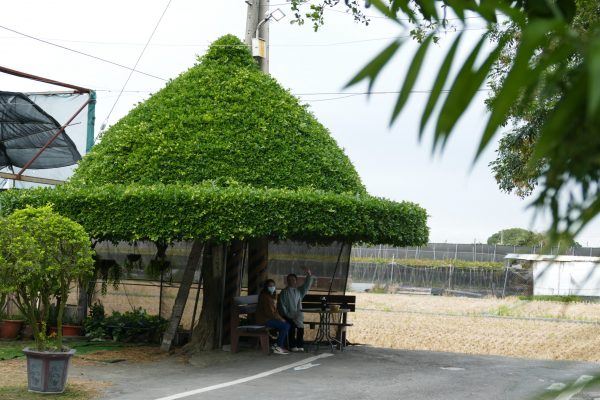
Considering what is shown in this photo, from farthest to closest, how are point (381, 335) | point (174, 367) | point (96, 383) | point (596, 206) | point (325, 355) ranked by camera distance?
point (381, 335)
point (325, 355)
point (174, 367)
point (96, 383)
point (596, 206)

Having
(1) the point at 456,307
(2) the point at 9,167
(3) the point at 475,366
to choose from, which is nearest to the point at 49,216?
(3) the point at 475,366

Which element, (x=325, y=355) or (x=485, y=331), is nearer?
(x=325, y=355)

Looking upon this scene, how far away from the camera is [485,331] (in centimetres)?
2623

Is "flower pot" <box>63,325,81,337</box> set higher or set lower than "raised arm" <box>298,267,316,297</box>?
lower

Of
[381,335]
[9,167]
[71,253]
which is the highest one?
[9,167]

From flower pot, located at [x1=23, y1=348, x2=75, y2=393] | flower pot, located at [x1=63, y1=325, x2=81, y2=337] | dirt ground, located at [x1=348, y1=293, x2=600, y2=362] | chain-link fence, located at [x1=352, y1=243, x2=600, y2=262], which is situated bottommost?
dirt ground, located at [x1=348, y1=293, x2=600, y2=362]

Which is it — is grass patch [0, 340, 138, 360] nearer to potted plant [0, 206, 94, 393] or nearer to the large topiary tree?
the large topiary tree

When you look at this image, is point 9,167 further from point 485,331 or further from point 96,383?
point 485,331

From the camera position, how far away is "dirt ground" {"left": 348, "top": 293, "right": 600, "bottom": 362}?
21086 millimetres

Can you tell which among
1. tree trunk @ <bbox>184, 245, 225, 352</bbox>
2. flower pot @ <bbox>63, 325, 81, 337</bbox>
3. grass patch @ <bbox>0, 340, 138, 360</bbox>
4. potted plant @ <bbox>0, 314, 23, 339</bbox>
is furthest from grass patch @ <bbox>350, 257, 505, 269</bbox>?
potted plant @ <bbox>0, 314, 23, 339</bbox>

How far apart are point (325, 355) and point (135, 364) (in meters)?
3.50

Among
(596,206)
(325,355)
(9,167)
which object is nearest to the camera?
(596,206)

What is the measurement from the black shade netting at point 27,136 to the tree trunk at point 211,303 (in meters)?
6.82

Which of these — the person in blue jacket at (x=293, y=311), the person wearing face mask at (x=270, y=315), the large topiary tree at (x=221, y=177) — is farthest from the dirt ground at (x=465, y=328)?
the person wearing face mask at (x=270, y=315)
